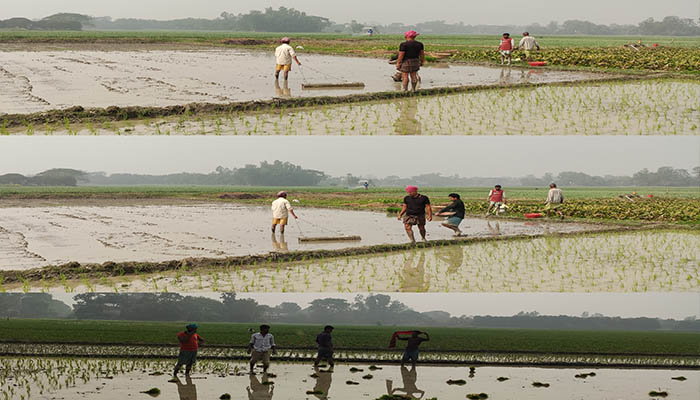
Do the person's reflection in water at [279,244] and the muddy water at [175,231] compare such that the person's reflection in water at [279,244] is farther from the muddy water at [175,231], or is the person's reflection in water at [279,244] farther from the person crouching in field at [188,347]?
the person crouching in field at [188,347]

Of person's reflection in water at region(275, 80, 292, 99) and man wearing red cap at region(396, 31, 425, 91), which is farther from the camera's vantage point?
person's reflection in water at region(275, 80, 292, 99)

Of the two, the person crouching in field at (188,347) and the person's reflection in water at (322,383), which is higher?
the person crouching in field at (188,347)

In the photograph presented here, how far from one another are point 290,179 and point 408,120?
21308 millimetres

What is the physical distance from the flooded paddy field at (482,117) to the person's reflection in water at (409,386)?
209 inches

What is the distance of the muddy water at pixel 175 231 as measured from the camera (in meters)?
18.2

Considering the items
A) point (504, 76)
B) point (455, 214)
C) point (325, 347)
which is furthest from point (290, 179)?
point (325, 347)

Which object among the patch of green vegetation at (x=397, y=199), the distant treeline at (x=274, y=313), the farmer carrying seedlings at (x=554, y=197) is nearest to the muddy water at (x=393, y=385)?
the farmer carrying seedlings at (x=554, y=197)

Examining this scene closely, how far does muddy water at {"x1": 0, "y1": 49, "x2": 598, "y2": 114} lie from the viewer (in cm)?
2042

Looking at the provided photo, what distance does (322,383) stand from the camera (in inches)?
615

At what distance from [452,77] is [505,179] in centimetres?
2109

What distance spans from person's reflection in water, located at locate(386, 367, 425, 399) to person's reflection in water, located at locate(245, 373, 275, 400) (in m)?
2.16

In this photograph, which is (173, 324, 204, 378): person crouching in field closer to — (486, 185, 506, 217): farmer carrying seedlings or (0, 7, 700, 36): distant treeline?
(486, 185, 506, 217): farmer carrying seedlings

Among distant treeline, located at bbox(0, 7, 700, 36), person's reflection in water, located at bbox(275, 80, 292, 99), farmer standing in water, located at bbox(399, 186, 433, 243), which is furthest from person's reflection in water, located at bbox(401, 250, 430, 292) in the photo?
distant treeline, located at bbox(0, 7, 700, 36)

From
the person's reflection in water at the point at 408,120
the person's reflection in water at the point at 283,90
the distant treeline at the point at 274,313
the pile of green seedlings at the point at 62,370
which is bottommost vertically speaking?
the distant treeline at the point at 274,313
